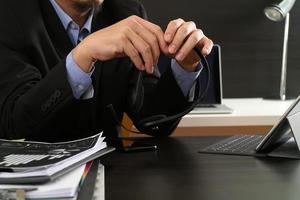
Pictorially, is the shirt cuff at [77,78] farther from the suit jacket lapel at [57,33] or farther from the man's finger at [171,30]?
the suit jacket lapel at [57,33]

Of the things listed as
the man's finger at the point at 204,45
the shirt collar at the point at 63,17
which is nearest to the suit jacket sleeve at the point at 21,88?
the shirt collar at the point at 63,17

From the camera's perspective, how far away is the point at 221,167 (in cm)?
83

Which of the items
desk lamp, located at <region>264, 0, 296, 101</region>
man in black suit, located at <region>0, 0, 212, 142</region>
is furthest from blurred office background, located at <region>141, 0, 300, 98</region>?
man in black suit, located at <region>0, 0, 212, 142</region>

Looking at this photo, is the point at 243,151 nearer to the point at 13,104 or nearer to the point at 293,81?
the point at 13,104

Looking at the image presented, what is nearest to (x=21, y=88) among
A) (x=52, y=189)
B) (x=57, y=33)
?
(x=57, y=33)

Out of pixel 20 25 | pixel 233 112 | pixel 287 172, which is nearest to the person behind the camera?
pixel 287 172

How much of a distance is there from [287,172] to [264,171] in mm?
35

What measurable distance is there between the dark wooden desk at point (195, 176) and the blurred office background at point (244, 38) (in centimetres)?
144

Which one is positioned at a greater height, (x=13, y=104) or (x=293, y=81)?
(x=13, y=104)

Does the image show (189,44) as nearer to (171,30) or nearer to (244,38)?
(171,30)

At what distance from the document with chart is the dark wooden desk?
55mm

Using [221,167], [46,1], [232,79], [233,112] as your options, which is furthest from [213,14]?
[221,167]

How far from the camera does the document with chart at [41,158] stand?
58 centimetres

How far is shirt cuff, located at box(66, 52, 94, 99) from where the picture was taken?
984mm
